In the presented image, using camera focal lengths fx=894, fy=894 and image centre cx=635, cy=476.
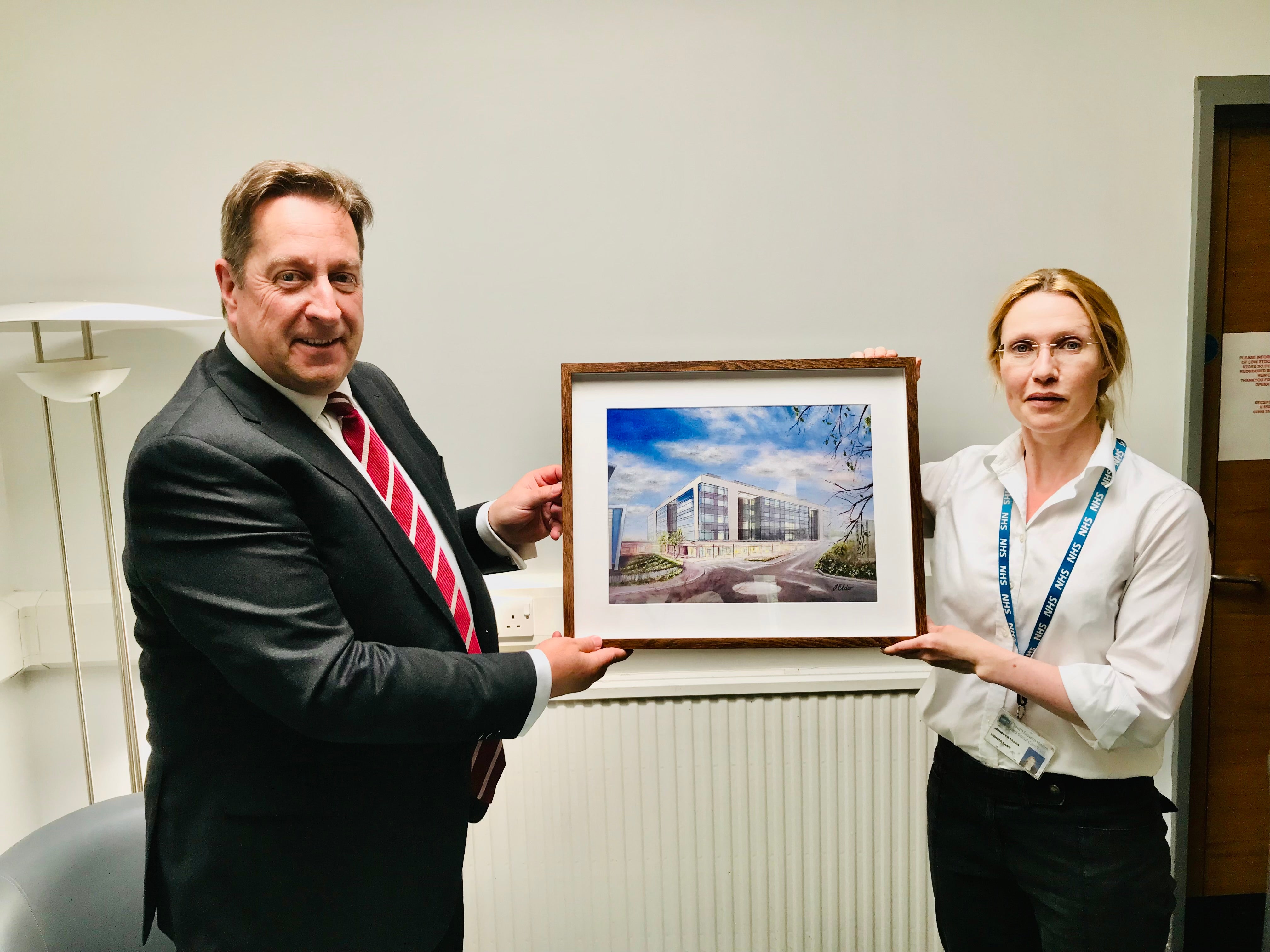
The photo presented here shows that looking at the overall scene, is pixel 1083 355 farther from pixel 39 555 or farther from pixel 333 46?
pixel 39 555

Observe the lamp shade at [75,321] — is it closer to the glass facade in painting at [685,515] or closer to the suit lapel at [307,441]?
the suit lapel at [307,441]

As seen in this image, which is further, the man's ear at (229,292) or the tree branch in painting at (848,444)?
the tree branch in painting at (848,444)

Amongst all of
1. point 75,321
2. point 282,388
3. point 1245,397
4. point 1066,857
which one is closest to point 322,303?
point 282,388

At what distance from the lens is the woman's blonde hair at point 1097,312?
5.05ft

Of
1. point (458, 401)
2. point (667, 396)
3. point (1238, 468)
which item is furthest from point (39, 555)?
point (1238, 468)

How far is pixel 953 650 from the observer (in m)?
1.52

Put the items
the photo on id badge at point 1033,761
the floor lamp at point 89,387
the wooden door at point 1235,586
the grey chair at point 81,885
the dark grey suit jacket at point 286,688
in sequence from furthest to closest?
the wooden door at point 1235,586 < the floor lamp at point 89,387 < the photo on id badge at point 1033,761 < the grey chair at point 81,885 < the dark grey suit jacket at point 286,688

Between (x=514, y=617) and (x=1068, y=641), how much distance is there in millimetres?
1316

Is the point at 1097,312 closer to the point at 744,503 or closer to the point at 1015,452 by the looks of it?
the point at 1015,452

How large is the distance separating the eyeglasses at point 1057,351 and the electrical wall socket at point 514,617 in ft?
4.30

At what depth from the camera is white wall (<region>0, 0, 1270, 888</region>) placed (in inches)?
87.7

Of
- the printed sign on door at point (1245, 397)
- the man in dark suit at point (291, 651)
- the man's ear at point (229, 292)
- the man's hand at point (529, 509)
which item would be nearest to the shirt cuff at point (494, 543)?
the man's hand at point (529, 509)

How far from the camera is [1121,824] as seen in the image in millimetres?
1548

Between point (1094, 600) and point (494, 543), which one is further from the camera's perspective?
point (494, 543)
